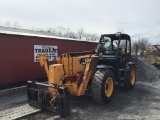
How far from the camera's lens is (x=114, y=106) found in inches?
310

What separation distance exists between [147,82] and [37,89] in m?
7.72

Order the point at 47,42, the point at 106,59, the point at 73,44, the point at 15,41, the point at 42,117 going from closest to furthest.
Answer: the point at 42,117 < the point at 106,59 < the point at 15,41 < the point at 47,42 < the point at 73,44

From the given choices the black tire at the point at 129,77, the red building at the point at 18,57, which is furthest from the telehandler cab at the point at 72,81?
the red building at the point at 18,57

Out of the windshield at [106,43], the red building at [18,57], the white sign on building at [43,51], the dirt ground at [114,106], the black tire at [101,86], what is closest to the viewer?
the dirt ground at [114,106]

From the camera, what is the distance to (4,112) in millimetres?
7148

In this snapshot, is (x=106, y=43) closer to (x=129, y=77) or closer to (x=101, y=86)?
(x=129, y=77)

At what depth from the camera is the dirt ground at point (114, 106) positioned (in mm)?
6824

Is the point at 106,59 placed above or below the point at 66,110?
above

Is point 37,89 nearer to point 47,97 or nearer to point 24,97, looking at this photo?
point 47,97

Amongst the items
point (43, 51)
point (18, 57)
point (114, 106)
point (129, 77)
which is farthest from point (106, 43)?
point (18, 57)

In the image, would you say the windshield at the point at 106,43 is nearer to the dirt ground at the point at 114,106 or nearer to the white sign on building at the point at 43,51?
the dirt ground at the point at 114,106

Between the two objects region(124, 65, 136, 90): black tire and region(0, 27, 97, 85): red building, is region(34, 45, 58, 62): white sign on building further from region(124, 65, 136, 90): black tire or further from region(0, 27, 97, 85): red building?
region(124, 65, 136, 90): black tire

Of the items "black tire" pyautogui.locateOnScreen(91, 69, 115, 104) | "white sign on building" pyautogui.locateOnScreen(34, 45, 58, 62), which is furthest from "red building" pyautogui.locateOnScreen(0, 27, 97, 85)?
"black tire" pyautogui.locateOnScreen(91, 69, 115, 104)

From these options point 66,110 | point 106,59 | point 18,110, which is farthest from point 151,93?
point 18,110
